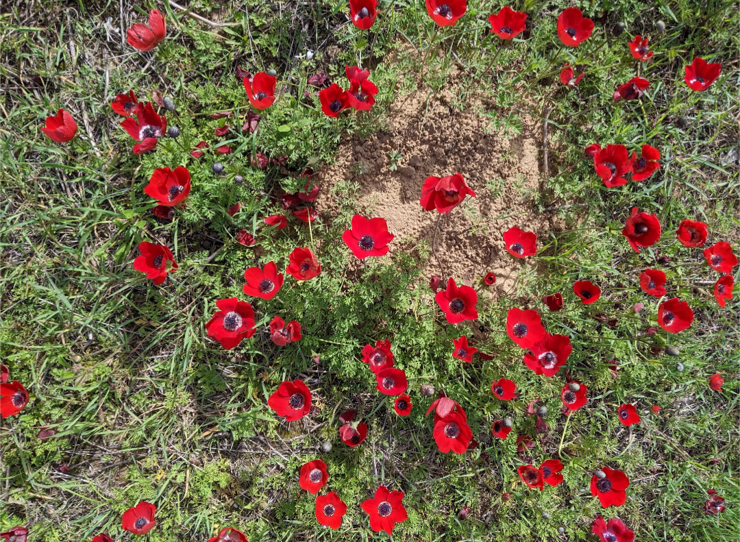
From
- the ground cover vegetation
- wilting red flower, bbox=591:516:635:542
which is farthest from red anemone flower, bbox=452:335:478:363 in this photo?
wilting red flower, bbox=591:516:635:542

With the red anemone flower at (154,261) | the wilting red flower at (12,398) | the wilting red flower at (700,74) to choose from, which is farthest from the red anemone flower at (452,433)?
the wilting red flower at (700,74)

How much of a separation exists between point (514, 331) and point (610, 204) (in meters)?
Result: 1.75

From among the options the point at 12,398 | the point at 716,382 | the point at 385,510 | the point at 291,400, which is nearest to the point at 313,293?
the point at 291,400

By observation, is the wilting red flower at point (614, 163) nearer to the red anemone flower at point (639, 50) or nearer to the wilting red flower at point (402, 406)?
the red anemone flower at point (639, 50)

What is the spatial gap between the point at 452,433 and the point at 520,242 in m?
1.44

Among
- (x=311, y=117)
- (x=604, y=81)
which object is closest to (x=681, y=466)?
(x=604, y=81)

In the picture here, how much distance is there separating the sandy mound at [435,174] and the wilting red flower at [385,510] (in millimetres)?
1686

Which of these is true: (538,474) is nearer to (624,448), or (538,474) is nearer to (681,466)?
(624,448)

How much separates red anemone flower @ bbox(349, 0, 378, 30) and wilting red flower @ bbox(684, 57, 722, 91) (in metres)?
2.68

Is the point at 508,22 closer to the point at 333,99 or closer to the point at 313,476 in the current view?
the point at 333,99

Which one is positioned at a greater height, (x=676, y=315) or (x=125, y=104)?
(x=125, y=104)

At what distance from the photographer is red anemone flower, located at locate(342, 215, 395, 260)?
2812 mm

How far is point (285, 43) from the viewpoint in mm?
3701

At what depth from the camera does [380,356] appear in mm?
3113
